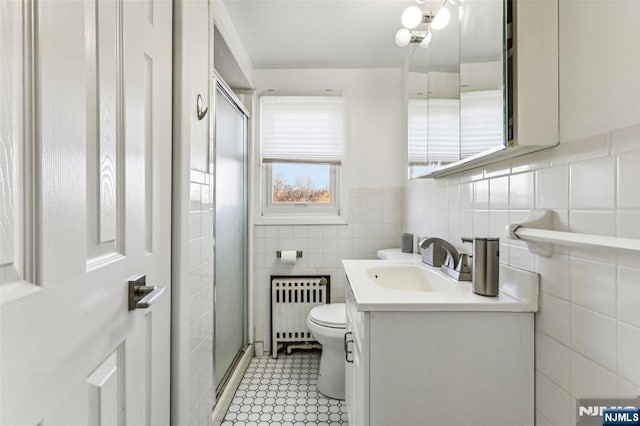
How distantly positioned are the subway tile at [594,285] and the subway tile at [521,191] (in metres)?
0.22

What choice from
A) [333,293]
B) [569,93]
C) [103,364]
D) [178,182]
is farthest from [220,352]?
[569,93]

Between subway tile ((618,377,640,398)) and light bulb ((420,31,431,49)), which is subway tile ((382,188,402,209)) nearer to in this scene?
light bulb ((420,31,431,49))

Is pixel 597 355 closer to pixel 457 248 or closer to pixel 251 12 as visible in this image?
pixel 457 248

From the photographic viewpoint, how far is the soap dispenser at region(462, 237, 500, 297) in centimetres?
102

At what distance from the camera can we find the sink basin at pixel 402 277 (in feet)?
4.91

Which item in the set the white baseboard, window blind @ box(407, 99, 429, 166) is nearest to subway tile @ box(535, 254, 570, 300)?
window blind @ box(407, 99, 429, 166)

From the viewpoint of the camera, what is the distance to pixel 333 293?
8.20 ft

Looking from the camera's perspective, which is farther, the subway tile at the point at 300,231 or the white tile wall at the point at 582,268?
the subway tile at the point at 300,231

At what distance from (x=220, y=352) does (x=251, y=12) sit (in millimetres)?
1944

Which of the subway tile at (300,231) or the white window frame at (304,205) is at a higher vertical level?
the white window frame at (304,205)

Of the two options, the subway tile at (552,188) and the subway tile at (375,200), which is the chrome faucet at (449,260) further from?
the subway tile at (375,200)

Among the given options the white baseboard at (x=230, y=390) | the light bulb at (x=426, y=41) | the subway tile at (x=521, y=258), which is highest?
the light bulb at (x=426, y=41)

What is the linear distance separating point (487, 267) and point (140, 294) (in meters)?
0.99

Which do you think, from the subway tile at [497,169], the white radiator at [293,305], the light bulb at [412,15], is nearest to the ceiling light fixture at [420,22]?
the light bulb at [412,15]
